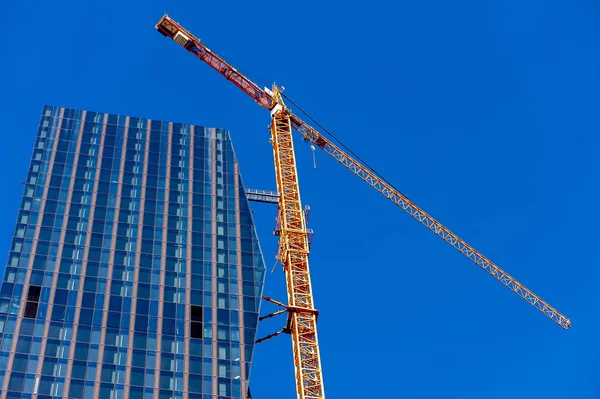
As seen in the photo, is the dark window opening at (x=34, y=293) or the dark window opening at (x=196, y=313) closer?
the dark window opening at (x=34, y=293)

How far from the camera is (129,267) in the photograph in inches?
5827

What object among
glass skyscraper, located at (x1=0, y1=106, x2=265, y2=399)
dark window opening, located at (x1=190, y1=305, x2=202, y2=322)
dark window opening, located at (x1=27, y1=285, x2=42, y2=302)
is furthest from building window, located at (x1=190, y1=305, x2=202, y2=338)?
dark window opening, located at (x1=27, y1=285, x2=42, y2=302)

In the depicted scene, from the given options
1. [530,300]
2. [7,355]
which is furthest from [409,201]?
[7,355]

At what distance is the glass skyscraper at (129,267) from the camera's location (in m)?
134

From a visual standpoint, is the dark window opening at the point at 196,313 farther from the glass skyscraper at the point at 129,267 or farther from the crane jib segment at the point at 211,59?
the crane jib segment at the point at 211,59

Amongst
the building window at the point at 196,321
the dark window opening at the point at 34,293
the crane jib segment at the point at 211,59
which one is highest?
the crane jib segment at the point at 211,59

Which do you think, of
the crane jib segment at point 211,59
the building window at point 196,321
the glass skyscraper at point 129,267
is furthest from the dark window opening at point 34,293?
Answer: the crane jib segment at point 211,59

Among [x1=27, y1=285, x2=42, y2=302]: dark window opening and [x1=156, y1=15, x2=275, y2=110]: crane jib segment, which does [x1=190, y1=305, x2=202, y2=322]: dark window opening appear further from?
[x1=156, y1=15, x2=275, y2=110]: crane jib segment

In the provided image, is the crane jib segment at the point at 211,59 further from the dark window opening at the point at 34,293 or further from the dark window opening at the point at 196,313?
the dark window opening at the point at 34,293

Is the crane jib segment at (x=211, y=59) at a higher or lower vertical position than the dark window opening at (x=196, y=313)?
higher

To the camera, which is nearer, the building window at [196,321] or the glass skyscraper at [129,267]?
the glass skyscraper at [129,267]

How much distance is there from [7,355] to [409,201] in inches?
2609

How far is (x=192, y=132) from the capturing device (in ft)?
576

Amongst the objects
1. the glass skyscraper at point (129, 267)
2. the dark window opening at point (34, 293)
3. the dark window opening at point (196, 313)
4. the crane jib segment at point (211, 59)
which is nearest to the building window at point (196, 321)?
the dark window opening at point (196, 313)
